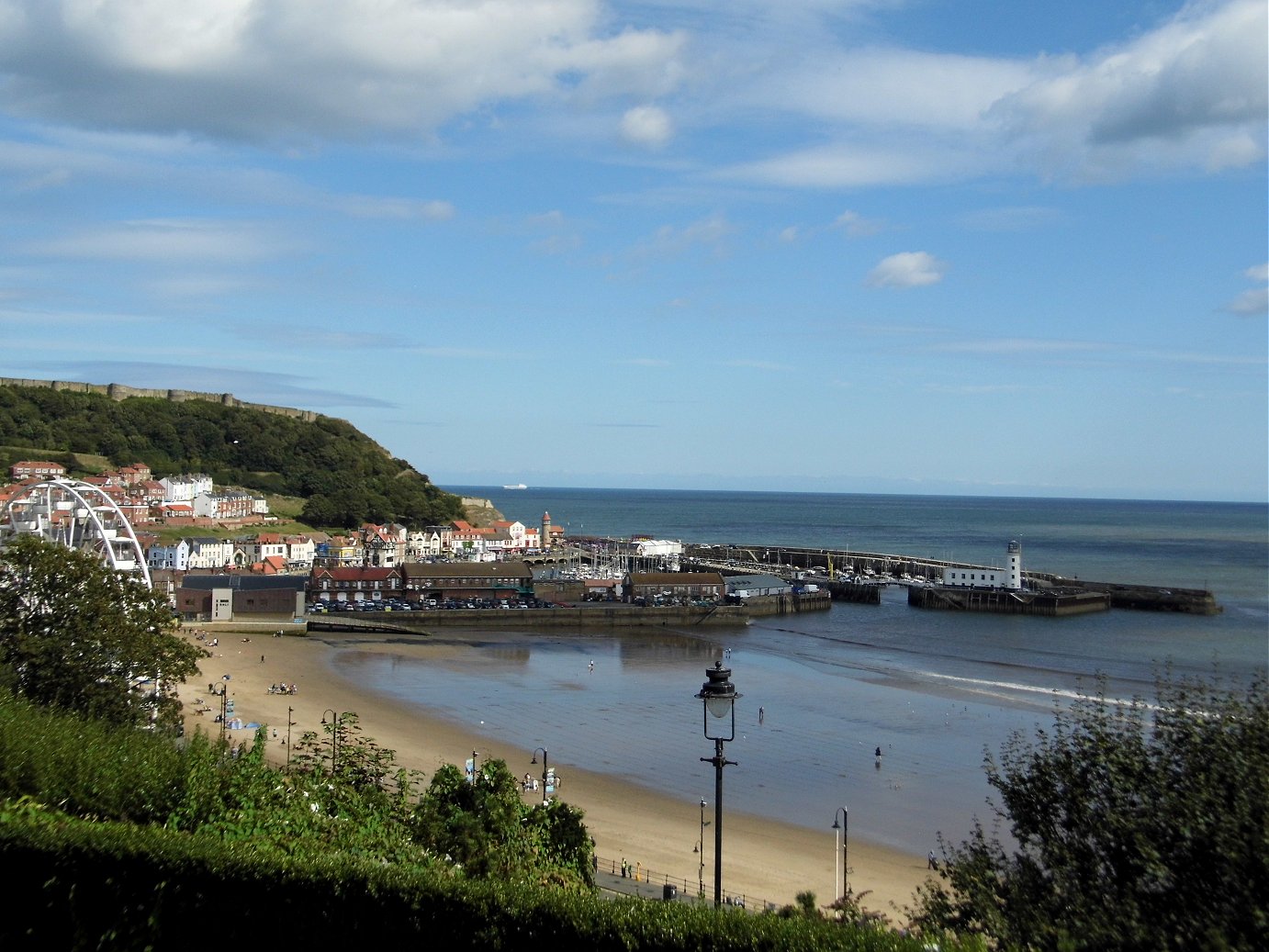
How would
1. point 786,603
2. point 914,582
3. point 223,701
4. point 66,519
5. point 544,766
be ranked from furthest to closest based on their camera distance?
point 914,582 < point 786,603 < point 66,519 < point 223,701 < point 544,766

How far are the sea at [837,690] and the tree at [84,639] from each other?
Result: 26.8 ft

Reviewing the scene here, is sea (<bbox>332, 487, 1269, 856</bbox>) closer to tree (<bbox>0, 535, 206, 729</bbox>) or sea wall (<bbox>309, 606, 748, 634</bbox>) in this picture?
sea wall (<bbox>309, 606, 748, 634</bbox>)

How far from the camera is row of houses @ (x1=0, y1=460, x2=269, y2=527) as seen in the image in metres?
77.5

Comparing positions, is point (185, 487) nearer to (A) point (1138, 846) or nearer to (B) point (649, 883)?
(B) point (649, 883)

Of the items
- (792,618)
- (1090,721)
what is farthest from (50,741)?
(792,618)

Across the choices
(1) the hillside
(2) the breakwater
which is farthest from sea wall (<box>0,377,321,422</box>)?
(2) the breakwater

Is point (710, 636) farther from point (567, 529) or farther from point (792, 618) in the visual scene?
point (567, 529)

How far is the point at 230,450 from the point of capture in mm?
114938

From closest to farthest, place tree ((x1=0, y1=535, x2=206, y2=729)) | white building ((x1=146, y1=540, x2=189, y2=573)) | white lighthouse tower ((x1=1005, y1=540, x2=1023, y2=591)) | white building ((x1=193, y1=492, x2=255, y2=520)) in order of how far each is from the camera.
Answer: tree ((x1=0, y1=535, x2=206, y2=729)) < white building ((x1=146, y1=540, x2=189, y2=573)) < white lighthouse tower ((x1=1005, y1=540, x2=1023, y2=591)) < white building ((x1=193, y1=492, x2=255, y2=520))

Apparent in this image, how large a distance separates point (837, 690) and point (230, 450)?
3806 inches

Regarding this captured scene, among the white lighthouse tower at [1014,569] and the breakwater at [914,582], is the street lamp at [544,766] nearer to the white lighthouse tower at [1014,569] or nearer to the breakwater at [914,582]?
the breakwater at [914,582]

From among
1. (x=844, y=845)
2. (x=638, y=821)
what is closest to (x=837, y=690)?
(x=638, y=821)

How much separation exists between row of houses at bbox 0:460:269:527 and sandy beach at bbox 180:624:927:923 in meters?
49.4

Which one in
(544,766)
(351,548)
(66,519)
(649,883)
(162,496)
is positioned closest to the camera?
(649,883)
